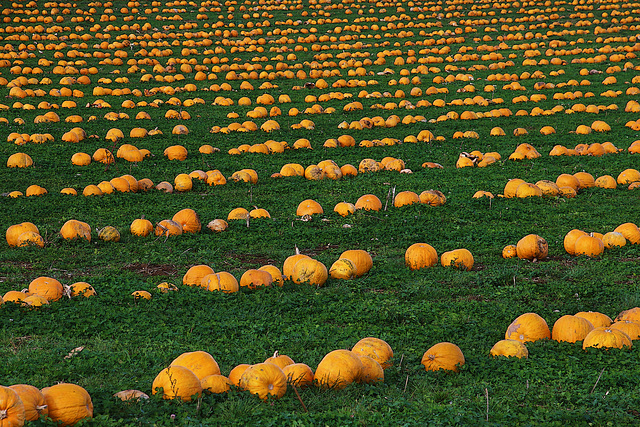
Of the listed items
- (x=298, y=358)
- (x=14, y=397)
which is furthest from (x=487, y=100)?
(x=14, y=397)

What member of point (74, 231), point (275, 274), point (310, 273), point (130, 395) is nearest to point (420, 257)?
point (310, 273)

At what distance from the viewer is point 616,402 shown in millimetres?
5129

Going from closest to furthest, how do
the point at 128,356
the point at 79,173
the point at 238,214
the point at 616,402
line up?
the point at 616,402
the point at 128,356
the point at 238,214
the point at 79,173

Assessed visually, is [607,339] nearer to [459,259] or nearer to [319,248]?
[459,259]

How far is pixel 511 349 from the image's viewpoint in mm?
6078

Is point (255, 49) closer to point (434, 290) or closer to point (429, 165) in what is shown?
point (429, 165)

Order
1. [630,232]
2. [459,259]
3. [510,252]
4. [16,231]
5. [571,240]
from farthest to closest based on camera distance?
[16,231] < [630,232] < [571,240] < [510,252] < [459,259]

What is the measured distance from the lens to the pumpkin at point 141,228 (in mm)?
10164

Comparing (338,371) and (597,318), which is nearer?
(338,371)

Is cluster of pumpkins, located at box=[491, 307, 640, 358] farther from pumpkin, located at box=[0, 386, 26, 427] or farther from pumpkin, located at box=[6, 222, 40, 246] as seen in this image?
pumpkin, located at box=[6, 222, 40, 246]

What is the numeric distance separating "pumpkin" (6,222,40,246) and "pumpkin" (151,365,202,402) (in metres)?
5.69

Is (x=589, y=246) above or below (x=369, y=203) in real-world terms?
above

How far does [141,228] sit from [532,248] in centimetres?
572

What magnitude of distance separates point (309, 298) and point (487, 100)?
16.0m
